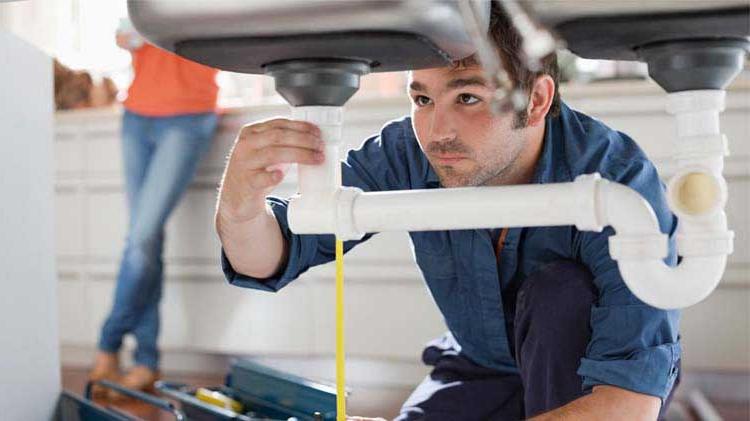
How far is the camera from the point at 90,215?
258 cm

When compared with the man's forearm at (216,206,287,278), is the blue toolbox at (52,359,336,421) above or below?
below

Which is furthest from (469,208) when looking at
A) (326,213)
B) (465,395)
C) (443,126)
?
(465,395)

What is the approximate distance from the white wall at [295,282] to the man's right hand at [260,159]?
4.44 feet

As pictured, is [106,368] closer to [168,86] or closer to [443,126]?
[168,86]

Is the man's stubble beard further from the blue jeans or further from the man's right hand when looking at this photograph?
the blue jeans

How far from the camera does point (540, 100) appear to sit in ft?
3.24

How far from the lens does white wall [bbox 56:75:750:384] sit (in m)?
2.04

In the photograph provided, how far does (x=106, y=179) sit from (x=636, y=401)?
1.99m

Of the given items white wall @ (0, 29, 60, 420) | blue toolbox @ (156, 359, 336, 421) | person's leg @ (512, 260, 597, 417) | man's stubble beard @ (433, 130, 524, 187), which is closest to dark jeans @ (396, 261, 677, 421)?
person's leg @ (512, 260, 597, 417)

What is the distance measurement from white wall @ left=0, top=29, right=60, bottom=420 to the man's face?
0.49m

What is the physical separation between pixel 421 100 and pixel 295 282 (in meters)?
1.46

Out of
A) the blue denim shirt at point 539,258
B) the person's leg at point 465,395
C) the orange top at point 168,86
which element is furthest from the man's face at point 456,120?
the orange top at point 168,86

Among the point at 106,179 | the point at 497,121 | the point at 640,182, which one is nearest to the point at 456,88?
the point at 497,121

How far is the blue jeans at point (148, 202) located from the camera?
227 centimetres
